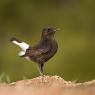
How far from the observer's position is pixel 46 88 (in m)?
8.05

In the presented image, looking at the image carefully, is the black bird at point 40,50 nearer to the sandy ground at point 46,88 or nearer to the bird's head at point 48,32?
the bird's head at point 48,32

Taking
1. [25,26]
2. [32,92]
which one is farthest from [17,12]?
[32,92]

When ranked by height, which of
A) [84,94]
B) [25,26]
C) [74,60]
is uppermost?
[25,26]

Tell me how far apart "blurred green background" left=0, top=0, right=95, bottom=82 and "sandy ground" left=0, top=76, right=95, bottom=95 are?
57.5 feet

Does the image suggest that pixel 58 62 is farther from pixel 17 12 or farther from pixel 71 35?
pixel 17 12

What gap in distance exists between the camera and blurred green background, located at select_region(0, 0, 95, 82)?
28016 millimetres

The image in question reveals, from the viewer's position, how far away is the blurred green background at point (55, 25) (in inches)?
1103

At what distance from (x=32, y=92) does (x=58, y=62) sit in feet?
68.5

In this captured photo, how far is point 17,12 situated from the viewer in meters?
35.8

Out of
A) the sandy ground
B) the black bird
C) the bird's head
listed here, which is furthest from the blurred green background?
the sandy ground

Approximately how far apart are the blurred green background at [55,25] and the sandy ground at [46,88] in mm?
17514

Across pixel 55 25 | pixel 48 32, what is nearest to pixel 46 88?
pixel 48 32

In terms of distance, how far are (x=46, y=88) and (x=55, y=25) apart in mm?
23280

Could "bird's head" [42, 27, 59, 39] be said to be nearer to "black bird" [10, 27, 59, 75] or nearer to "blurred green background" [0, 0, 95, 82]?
"black bird" [10, 27, 59, 75]
